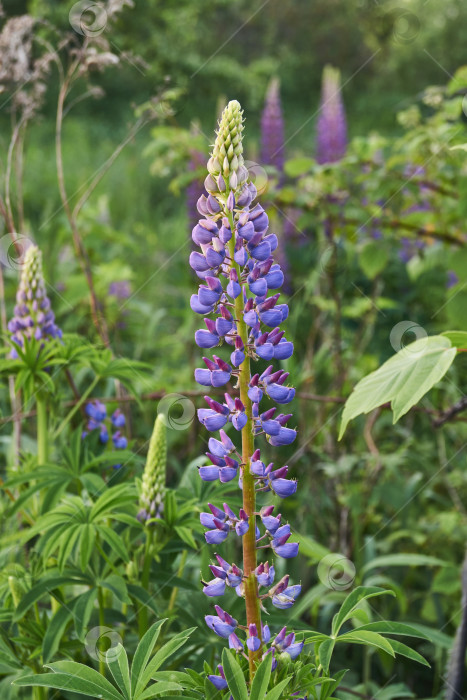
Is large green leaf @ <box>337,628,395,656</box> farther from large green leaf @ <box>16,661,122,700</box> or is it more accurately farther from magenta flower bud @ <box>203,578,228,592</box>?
large green leaf @ <box>16,661,122,700</box>

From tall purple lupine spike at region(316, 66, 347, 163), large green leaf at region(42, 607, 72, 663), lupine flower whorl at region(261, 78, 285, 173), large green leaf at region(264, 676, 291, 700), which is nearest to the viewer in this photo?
large green leaf at region(264, 676, 291, 700)

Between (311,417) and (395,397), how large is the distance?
1665mm

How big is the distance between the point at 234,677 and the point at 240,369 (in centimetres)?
43

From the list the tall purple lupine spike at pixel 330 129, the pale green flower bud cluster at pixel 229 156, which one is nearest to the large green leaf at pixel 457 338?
the pale green flower bud cluster at pixel 229 156

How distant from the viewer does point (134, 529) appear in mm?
1691

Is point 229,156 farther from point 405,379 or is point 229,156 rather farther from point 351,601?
point 351,601

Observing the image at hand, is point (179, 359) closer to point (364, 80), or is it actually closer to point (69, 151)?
point (69, 151)

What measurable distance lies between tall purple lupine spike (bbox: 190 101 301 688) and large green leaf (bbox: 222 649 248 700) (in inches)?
1.6

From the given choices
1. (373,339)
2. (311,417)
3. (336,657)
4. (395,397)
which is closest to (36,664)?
(395,397)

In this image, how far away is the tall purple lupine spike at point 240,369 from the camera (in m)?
1.08

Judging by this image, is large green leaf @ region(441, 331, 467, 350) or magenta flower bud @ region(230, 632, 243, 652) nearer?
magenta flower bud @ region(230, 632, 243, 652)

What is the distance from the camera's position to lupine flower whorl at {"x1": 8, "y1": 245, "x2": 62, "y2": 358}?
176 cm

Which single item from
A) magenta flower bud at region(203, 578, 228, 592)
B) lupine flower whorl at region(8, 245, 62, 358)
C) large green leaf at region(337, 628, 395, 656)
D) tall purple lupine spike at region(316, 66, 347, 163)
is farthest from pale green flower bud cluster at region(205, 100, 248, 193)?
tall purple lupine spike at region(316, 66, 347, 163)

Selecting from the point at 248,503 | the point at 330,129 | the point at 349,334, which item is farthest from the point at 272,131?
the point at 248,503
